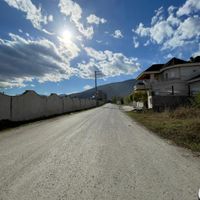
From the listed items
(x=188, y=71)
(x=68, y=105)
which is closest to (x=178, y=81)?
(x=188, y=71)

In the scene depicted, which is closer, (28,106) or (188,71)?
(28,106)

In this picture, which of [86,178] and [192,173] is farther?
[192,173]

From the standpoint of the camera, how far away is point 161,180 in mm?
3834

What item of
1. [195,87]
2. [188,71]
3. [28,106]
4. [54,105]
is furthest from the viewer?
[188,71]

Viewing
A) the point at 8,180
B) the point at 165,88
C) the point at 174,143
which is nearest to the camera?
the point at 8,180

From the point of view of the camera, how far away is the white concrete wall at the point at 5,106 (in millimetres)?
13328

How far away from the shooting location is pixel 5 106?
13.8 m

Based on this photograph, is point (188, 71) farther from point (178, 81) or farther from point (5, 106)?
point (5, 106)

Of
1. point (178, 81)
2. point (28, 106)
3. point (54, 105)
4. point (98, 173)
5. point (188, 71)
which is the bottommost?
point (98, 173)

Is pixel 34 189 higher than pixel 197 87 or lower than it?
lower

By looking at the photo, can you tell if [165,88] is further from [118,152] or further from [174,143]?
[118,152]

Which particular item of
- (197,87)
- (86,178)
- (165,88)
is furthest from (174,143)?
(165,88)

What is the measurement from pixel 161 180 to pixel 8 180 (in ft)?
9.73

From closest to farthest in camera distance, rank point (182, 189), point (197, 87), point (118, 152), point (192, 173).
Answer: point (182, 189)
point (192, 173)
point (118, 152)
point (197, 87)
